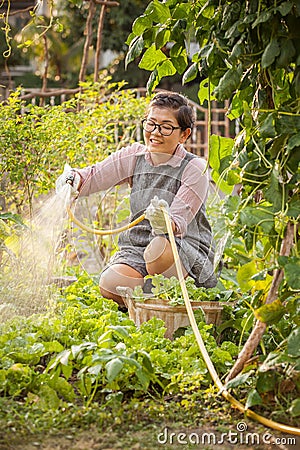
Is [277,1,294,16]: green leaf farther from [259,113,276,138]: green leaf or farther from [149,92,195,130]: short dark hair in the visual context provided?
[149,92,195,130]: short dark hair

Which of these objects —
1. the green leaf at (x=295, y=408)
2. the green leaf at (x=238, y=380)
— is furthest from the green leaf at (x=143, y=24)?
the green leaf at (x=295, y=408)

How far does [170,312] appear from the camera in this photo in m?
3.28

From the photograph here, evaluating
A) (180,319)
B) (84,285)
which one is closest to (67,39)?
(84,285)

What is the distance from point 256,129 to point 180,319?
1.05m

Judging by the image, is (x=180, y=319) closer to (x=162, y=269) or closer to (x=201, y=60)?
(x=162, y=269)

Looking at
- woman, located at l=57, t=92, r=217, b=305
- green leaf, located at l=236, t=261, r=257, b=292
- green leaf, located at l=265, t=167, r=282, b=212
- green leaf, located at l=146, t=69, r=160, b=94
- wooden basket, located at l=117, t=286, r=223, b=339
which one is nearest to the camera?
green leaf, located at l=265, t=167, r=282, b=212

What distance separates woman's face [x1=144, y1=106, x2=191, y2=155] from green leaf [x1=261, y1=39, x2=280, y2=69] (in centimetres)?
147

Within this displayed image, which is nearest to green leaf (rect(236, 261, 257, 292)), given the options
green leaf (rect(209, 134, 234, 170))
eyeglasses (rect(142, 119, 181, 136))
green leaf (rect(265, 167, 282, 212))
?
green leaf (rect(265, 167, 282, 212))

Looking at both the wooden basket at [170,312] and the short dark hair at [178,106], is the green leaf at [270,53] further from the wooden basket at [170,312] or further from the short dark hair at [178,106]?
the short dark hair at [178,106]

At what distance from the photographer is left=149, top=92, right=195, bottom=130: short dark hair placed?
382cm

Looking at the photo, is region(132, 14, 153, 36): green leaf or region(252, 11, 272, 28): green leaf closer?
region(252, 11, 272, 28): green leaf

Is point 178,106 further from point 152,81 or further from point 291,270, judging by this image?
point 291,270

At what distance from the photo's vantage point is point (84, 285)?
429 cm

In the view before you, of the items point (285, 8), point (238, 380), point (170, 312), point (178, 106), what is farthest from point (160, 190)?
point (285, 8)
